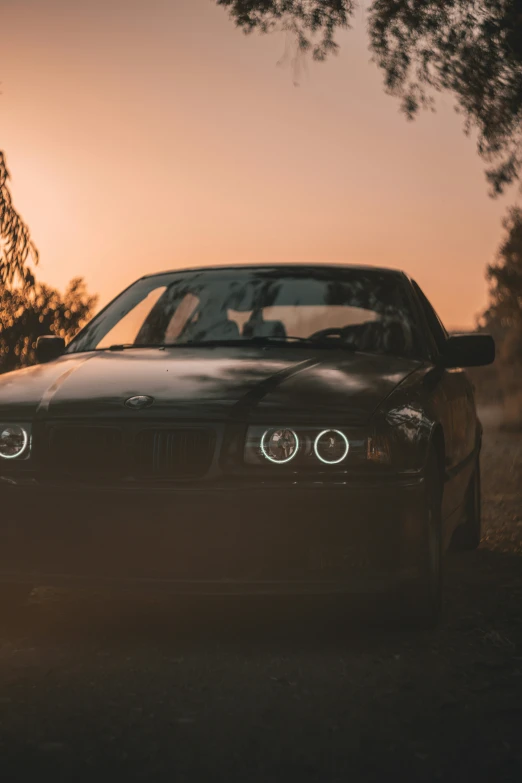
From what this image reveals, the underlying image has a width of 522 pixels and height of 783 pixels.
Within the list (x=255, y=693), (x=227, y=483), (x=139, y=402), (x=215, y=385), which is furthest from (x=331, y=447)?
(x=255, y=693)

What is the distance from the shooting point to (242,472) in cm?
482

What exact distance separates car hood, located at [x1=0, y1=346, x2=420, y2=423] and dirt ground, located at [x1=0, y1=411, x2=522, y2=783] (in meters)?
0.92

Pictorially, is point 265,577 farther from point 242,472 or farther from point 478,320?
point 478,320

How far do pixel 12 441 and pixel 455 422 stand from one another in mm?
2384

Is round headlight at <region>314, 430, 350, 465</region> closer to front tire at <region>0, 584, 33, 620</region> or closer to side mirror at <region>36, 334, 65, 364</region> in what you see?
front tire at <region>0, 584, 33, 620</region>

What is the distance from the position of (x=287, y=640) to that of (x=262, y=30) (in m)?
7.37

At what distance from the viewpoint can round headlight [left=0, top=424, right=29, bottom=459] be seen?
16.5 feet

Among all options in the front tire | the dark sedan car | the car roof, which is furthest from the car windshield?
the front tire

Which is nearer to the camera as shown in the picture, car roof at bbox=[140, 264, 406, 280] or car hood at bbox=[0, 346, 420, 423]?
car hood at bbox=[0, 346, 420, 423]

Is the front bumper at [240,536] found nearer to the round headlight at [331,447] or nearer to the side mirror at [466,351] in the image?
the round headlight at [331,447]

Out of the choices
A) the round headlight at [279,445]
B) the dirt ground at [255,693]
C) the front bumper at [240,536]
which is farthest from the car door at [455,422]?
the round headlight at [279,445]

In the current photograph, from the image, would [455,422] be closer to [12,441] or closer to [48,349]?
[48,349]

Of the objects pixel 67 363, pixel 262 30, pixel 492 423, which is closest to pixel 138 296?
pixel 67 363

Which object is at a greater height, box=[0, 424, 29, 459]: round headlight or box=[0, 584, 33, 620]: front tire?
box=[0, 424, 29, 459]: round headlight
